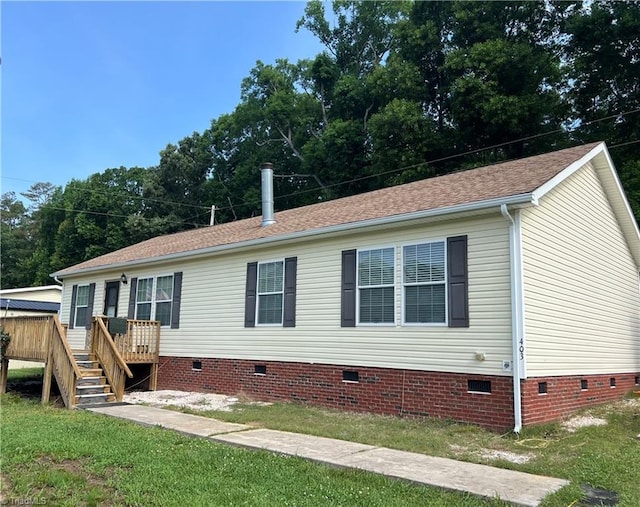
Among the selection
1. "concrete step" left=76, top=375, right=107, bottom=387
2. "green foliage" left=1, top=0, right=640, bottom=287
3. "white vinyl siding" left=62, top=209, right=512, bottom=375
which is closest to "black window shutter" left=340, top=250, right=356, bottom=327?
"white vinyl siding" left=62, top=209, right=512, bottom=375

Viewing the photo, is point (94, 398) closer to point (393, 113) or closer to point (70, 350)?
point (70, 350)

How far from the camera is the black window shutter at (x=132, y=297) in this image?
15.0m

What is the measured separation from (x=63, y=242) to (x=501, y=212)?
44.1 metres

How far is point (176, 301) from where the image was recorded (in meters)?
13.9

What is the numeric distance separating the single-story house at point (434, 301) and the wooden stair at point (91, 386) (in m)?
2.38

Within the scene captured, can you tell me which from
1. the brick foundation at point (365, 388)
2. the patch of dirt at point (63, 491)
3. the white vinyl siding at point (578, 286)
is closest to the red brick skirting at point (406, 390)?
the brick foundation at point (365, 388)

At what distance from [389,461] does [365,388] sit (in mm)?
3634

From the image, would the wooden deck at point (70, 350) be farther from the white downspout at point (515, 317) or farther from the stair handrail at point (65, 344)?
the white downspout at point (515, 317)

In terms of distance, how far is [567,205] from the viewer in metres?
9.84

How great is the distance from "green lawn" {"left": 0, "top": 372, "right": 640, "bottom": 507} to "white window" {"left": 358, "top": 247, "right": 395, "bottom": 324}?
1.77 metres

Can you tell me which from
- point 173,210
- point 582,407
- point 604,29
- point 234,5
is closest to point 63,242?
point 173,210

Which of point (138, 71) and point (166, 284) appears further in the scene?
point (138, 71)

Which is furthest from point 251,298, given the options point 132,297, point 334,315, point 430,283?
point 132,297

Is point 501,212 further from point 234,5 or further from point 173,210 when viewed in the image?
point 173,210
